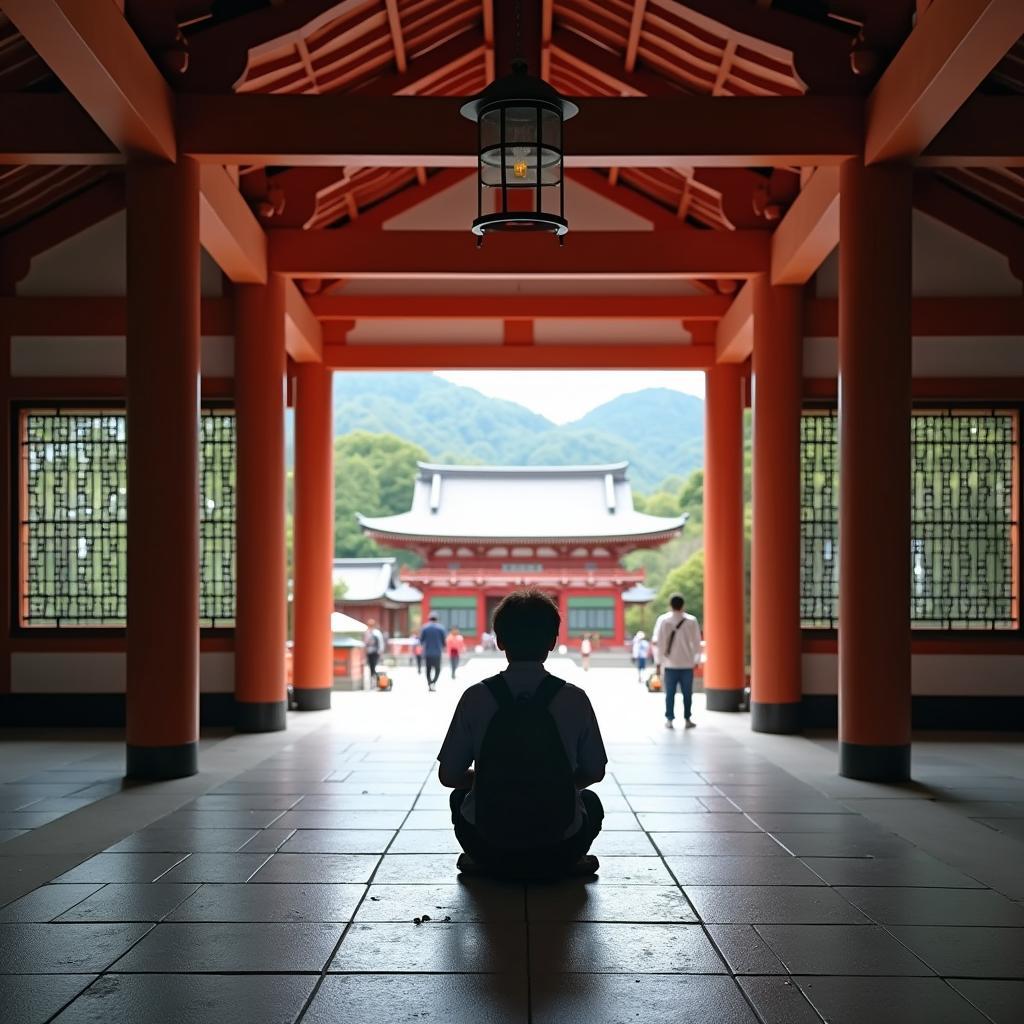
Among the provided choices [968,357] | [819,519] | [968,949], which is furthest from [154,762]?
[968,357]

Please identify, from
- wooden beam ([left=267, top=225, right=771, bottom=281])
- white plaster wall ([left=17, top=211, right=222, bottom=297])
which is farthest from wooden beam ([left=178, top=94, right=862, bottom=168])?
white plaster wall ([left=17, top=211, right=222, bottom=297])

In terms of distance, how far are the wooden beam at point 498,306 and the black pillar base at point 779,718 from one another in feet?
13.5

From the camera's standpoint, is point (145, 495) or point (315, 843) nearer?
point (315, 843)

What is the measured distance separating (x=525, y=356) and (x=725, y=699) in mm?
4276

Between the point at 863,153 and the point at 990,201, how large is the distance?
3736mm

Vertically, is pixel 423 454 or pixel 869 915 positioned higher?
pixel 423 454

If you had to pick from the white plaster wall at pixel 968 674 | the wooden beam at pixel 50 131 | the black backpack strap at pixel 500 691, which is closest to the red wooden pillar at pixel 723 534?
the white plaster wall at pixel 968 674

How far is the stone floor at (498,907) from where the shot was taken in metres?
3.54

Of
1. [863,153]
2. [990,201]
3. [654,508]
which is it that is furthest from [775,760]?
[654,508]

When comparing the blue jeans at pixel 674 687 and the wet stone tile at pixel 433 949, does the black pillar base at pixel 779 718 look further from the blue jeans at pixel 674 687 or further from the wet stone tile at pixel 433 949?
the wet stone tile at pixel 433 949

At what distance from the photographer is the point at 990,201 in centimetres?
1098

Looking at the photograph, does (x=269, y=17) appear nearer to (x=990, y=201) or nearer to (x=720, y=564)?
(x=990, y=201)

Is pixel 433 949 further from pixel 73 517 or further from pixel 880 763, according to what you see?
pixel 73 517

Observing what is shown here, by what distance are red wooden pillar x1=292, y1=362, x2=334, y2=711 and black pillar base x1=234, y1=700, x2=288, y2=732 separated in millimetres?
2123
